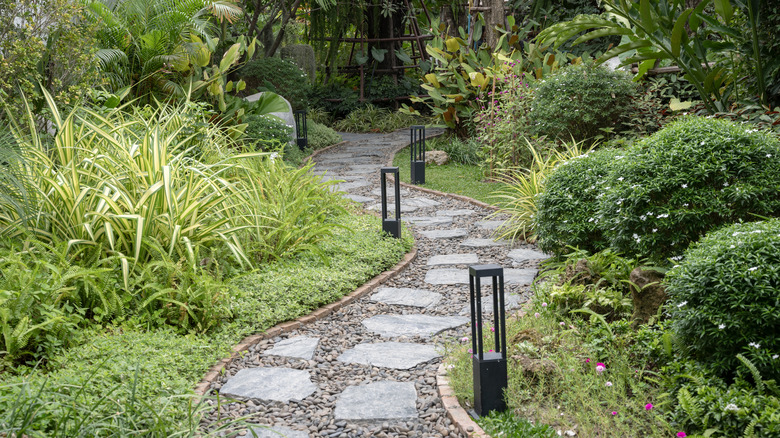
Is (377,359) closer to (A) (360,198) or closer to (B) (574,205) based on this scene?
(B) (574,205)

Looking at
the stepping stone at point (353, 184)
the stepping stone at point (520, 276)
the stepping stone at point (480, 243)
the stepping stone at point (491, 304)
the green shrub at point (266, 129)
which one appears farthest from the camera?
the green shrub at point (266, 129)

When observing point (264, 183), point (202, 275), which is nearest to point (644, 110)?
point (264, 183)

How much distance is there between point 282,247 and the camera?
443 centimetres

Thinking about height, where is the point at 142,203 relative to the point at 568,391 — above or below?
above

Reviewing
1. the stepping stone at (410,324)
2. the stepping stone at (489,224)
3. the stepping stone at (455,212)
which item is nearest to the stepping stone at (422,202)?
the stepping stone at (455,212)

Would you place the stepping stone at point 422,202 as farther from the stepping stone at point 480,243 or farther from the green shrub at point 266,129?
the green shrub at point 266,129

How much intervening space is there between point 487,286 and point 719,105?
311cm

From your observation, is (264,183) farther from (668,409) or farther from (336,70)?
(336,70)

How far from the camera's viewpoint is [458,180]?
8.36 m

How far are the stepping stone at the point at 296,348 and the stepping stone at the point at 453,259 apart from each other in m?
1.71

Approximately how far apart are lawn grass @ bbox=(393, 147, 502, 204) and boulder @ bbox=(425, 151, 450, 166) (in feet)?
0.24

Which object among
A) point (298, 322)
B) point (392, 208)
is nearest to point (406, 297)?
point (298, 322)

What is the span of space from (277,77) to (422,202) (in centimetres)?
657

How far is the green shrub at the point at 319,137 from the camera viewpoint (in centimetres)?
1158
